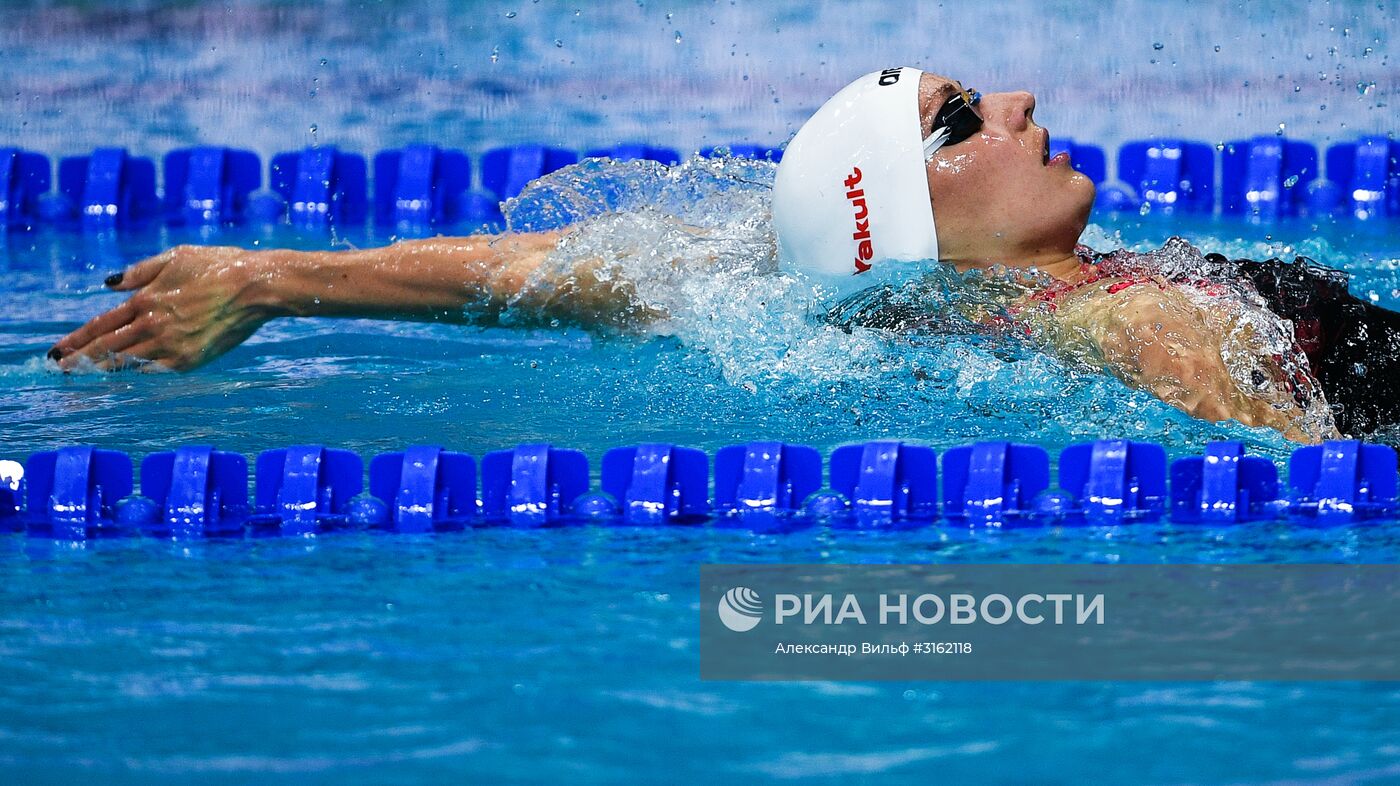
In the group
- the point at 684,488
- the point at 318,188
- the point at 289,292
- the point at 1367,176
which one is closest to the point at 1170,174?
the point at 1367,176

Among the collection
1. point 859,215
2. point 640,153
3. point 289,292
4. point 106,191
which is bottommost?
point 289,292

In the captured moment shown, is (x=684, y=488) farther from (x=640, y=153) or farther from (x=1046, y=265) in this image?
(x=640, y=153)

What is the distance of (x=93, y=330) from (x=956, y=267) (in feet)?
5.09

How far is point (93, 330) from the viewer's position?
2.70 m

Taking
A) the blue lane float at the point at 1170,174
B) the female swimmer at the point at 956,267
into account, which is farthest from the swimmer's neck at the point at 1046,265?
the blue lane float at the point at 1170,174

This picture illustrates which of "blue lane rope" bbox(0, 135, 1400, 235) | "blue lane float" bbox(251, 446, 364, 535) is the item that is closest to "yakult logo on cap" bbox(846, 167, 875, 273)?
"blue lane float" bbox(251, 446, 364, 535)

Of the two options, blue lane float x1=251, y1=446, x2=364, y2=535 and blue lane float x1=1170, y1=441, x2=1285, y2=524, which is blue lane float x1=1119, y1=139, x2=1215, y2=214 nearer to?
blue lane float x1=1170, y1=441, x2=1285, y2=524

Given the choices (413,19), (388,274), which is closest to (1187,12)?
(413,19)

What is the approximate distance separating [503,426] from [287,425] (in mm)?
396

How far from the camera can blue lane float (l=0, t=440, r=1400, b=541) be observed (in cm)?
225

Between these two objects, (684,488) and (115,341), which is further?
(115,341)

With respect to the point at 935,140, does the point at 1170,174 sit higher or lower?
higher

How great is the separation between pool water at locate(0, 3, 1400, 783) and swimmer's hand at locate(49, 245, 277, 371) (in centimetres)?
14

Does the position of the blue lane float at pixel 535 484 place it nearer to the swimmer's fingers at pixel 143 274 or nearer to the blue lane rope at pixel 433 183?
the swimmer's fingers at pixel 143 274
